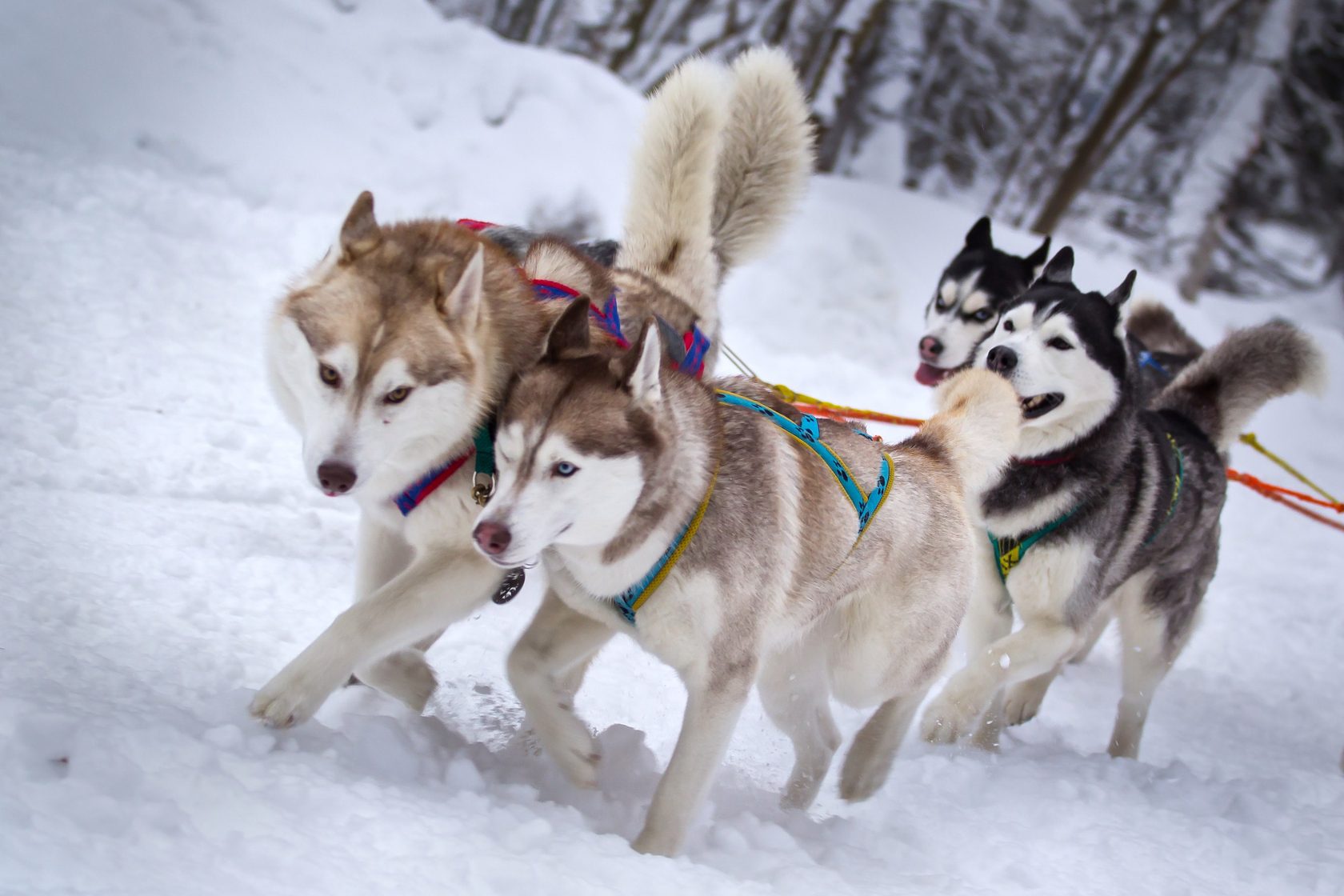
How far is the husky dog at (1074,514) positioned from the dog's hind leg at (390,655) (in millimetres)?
1989

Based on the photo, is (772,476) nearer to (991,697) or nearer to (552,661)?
(552,661)

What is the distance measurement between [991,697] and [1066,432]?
106 centimetres

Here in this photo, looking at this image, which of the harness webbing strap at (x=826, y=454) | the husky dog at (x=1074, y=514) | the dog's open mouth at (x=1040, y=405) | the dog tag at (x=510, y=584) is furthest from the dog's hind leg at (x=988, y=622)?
the dog tag at (x=510, y=584)

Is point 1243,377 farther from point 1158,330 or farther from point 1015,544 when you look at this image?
point 1158,330

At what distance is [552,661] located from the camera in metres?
2.71

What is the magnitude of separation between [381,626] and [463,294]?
83 cm

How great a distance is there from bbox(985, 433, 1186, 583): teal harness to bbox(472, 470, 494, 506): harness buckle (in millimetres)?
2282

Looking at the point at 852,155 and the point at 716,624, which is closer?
the point at 716,624

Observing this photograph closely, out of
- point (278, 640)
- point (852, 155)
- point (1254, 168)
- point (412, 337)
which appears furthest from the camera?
point (852, 155)

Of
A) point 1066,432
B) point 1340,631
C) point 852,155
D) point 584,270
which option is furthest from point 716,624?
point 852,155

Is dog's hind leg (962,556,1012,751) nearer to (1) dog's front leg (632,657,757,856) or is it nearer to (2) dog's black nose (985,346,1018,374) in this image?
(2) dog's black nose (985,346,1018,374)

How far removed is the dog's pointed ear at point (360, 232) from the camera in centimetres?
253

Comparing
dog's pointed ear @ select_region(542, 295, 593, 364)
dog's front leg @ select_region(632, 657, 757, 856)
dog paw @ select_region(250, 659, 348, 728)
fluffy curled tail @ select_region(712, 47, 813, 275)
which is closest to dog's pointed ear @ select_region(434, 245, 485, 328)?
dog's pointed ear @ select_region(542, 295, 593, 364)

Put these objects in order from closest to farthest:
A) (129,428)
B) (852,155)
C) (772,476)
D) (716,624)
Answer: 1. (716,624)
2. (772,476)
3. (129,428)
4. (852,155)
